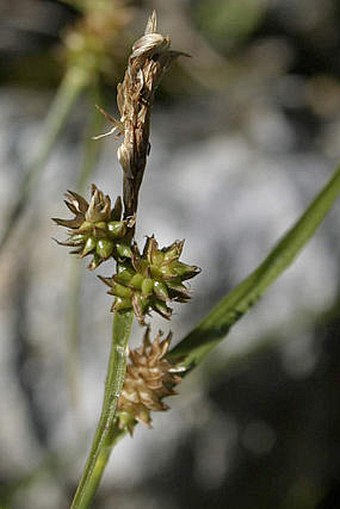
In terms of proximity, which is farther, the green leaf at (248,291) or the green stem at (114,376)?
the green leaf at (248,291)

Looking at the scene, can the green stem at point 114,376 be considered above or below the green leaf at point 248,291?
below

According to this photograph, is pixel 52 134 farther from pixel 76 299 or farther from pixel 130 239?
pixel 130 239

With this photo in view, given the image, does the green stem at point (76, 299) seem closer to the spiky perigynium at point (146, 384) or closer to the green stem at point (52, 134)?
the green stem at point (52, 134)

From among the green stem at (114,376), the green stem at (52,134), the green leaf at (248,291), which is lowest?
the green stem at (114,376)

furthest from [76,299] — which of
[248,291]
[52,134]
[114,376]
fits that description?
[114,376]

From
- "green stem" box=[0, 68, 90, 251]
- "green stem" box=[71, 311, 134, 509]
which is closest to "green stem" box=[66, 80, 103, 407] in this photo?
"green stem" box=[0, 68, 90, 251]

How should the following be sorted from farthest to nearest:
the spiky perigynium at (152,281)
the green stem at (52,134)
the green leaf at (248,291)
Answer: the green stem at (52,134), the green leaf at (248,291), the spiky perigynium at (152,281)

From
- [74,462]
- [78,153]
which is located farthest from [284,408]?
[78,153]

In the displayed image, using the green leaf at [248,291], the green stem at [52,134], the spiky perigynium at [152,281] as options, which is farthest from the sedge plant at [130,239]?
the green stem at [52,134]
